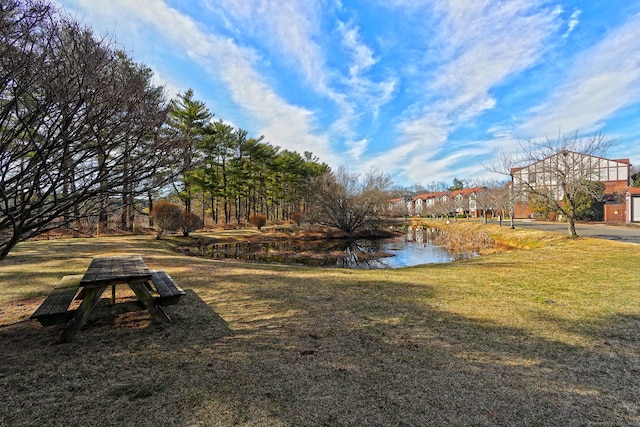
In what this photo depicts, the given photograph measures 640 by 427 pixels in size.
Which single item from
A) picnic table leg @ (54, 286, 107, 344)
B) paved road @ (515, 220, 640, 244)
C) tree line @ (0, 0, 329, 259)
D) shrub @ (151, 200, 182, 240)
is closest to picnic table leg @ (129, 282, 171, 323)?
picnic table leg @ (54, 286, 107, 344)

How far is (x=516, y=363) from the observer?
2.98m

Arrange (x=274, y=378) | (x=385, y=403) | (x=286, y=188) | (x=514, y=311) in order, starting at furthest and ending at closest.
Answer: (x=286, y=188)
(x=514, y=311)
(x=274, y=378)
(x=385, y=403)

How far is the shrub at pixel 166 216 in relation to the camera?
18.5m

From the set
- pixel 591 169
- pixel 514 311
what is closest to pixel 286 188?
pixel 591 169

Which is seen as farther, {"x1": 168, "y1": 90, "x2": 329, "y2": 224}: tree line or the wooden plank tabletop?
{"x1": 168, "y1": 90, "x2": 329, "y2": 224}: tree line

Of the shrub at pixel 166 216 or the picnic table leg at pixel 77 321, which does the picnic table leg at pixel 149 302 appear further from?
the shrub at pixel 166 216

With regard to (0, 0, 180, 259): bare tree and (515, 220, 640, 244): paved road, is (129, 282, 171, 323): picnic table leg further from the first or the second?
(515, 220, 640, 244): paved road

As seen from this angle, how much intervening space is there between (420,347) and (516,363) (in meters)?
0.91

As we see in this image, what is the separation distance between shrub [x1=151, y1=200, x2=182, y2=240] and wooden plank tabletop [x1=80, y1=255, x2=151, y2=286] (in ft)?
50.1

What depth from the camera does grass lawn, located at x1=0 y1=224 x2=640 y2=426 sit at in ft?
7.27

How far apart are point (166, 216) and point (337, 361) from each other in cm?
1864

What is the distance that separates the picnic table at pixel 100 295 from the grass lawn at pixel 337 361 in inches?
9.5

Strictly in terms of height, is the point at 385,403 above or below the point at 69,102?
below

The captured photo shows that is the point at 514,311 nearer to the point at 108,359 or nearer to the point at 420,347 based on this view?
the point at 420,347
